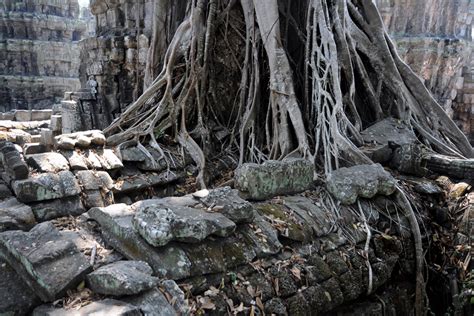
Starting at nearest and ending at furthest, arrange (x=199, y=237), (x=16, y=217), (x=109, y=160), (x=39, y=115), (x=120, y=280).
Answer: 1. (x=120, y=280)
2. (x=199, y=237)
3. (x=16, y=217)
4. (x=109, y=160)
5. (x=39, y=115)

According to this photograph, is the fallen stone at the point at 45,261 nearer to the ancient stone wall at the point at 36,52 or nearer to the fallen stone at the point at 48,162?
the fallen stone at the point at 48,162

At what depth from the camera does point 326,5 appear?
A: 4535 millimetres

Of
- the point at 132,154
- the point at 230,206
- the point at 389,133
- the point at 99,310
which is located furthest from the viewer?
the point at 389,133

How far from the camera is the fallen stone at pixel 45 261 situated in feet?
6.00

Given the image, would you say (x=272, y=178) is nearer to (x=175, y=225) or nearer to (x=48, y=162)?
(x=175, y=225)

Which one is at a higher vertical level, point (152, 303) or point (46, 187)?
point (46, 187)

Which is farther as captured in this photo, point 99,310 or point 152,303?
point 152,303

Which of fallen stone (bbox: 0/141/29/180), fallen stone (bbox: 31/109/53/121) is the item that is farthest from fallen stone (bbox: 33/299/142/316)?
fallen stone (bbox: 31/109/53/121)

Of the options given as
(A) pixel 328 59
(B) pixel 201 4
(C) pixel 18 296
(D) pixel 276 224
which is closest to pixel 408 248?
(D) pixel 276 224

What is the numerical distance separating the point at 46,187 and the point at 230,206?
1556 millimetres

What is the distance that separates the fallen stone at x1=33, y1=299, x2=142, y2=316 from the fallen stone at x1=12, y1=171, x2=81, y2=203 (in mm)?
1522

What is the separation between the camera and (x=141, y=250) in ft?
7.02

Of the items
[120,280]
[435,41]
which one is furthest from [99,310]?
[435,41]

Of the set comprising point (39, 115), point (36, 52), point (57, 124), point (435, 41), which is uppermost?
point (435, 41)
